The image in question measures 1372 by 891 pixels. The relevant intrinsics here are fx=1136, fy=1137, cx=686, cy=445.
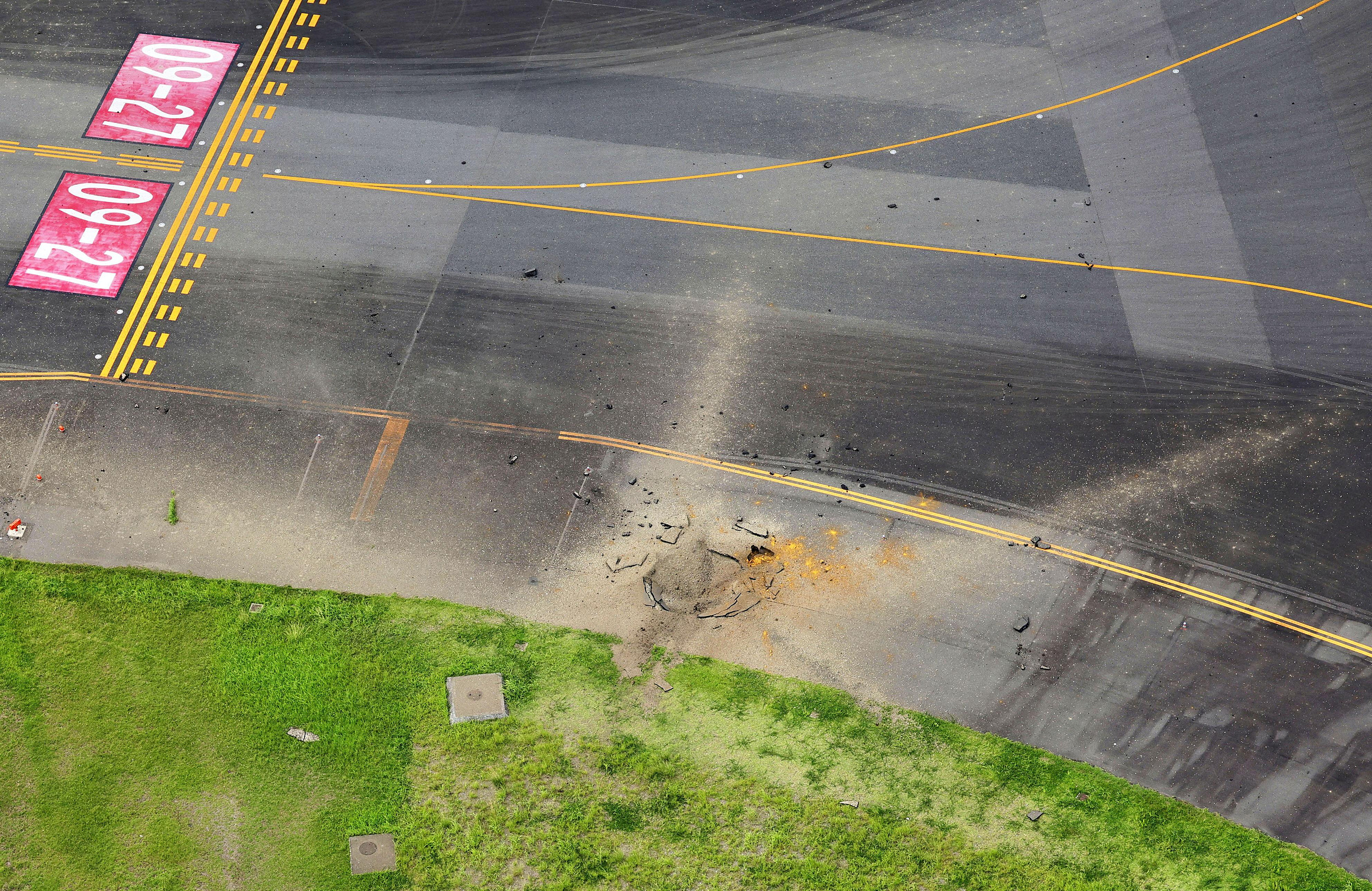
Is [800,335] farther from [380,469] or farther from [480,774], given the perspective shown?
→ [480,774]

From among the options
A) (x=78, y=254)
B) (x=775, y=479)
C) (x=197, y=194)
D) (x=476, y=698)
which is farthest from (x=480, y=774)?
(x=197, y=194)

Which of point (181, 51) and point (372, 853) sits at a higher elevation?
point (181, 51)

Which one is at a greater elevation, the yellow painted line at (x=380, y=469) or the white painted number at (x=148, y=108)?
the white painted number at (x=148, y=108)

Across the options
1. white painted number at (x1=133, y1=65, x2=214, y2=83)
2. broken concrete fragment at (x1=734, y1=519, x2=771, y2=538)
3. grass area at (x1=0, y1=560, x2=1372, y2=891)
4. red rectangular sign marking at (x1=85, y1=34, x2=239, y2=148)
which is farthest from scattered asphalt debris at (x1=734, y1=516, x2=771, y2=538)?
white painted number at (x1=133, y1=65, x2=214, y2=83)

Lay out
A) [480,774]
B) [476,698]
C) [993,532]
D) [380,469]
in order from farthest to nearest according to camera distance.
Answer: [380,469]
[993,532]
[476,698]
[480,774]

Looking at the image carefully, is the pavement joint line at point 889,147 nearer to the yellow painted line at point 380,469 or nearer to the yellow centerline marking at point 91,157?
the yellow centerline marking at point 91,157

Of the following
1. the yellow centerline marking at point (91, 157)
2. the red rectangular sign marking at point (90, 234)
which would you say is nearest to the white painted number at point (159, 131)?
the yellow centerline marking at point (91, 157)

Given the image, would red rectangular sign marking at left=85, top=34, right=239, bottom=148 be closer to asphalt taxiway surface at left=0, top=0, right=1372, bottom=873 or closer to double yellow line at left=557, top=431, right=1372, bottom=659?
asphalt taxiway surface at left=0, top=0, right=1372, bottom=873
